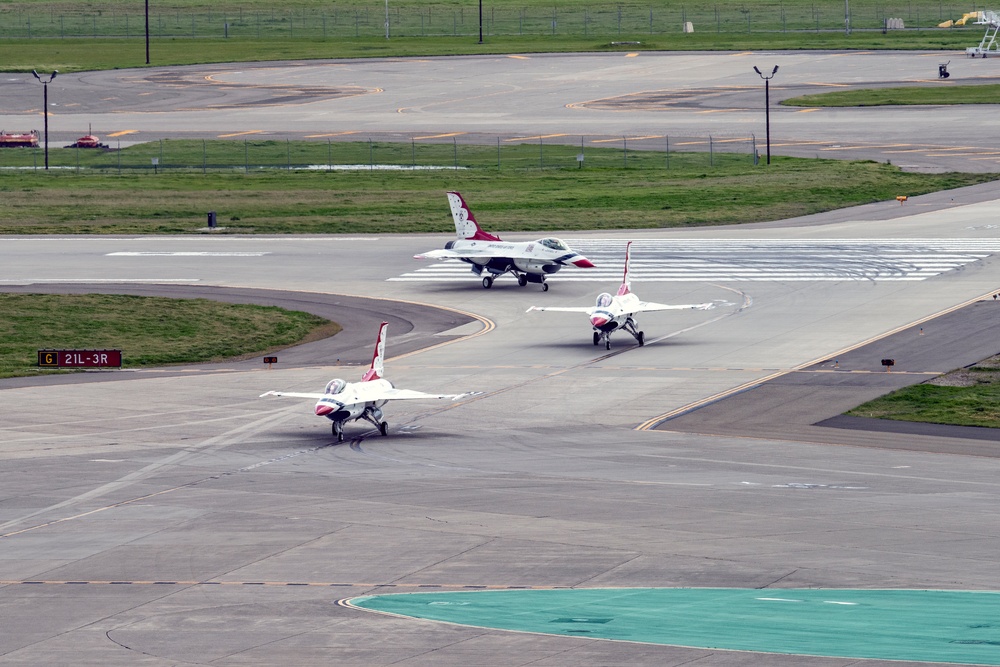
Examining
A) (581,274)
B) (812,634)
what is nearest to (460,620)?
(812,634)

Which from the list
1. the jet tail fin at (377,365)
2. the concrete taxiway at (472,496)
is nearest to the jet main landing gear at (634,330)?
the concrete taxiway at (472,496)

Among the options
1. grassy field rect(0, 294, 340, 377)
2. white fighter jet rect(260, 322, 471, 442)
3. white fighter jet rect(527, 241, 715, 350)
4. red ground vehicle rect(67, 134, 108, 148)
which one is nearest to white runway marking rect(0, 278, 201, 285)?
grassy field rect(0, 294, 340, 377)

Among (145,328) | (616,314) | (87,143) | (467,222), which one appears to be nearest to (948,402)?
(616,314)

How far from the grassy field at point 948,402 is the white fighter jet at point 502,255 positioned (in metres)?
25.1

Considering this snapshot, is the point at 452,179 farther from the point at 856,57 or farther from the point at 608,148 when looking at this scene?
the point at 856,57

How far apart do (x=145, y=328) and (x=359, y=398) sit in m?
26.0

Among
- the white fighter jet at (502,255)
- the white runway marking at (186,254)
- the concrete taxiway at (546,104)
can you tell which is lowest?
the white runway marking at (186,254)

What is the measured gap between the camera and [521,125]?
150 meters

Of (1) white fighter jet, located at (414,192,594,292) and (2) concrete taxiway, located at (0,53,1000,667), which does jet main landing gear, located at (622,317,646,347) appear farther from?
(1) white fighter jet, located at (414,192,594,292)

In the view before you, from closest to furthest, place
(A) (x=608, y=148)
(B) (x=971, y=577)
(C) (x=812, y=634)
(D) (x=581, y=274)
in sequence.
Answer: (C) (x=812, y=634) → (B) (x=971, y=577) → (D) (x=581, y=274) → (A) (x=608, y=148)

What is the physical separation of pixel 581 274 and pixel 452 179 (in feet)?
128

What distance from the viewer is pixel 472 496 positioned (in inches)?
1630

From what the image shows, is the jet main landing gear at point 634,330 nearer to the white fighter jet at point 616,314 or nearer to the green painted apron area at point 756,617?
the white fighter jet at point 616,314

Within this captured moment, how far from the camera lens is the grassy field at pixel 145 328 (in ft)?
223
